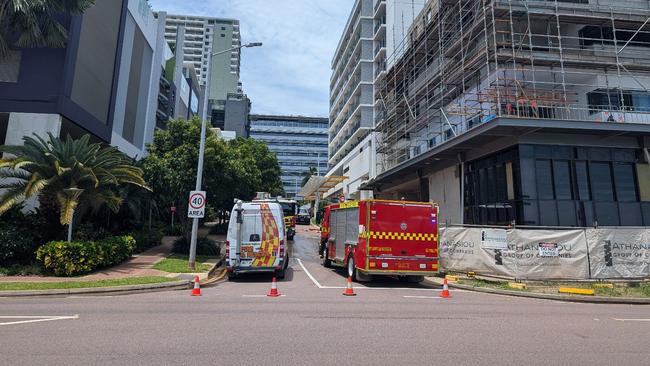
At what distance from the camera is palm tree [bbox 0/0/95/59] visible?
17.6m

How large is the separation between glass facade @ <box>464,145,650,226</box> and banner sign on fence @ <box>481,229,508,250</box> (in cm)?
490

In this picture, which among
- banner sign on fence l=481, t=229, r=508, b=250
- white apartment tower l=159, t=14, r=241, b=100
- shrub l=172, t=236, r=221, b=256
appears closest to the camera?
banner sign on fence l=481, t=229, r=508, b=250

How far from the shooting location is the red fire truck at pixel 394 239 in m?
14.2

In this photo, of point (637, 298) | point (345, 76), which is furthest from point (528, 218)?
point (345, 76)

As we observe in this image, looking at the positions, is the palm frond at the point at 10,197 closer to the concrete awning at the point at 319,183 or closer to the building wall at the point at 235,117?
the concrete awning at the point at 319,183

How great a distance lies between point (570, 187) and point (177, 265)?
59.4 feet

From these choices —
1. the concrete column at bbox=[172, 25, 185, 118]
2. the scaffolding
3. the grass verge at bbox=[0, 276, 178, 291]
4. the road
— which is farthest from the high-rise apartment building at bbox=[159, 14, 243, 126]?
the road

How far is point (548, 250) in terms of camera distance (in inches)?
607

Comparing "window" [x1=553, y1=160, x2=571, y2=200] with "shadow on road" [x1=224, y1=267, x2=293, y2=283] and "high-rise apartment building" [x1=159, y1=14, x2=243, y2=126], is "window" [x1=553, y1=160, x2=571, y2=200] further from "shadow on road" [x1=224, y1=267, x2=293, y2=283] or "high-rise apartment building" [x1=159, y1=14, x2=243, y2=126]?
"high-rise apartment building" [x1=159, y1=14, x2=243, y2=126]

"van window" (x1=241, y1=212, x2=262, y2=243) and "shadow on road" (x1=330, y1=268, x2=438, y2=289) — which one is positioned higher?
"van window" (x1=241, y1=212, x2=262, y2=243)

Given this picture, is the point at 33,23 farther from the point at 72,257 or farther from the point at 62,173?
the point at 72,257

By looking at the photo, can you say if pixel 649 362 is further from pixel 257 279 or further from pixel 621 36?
pixel 621 36

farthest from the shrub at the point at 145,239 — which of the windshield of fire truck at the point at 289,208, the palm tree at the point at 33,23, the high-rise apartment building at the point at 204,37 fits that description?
the high-rise apartment building at the point at 204,37

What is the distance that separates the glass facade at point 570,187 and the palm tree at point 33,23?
21.1 m
